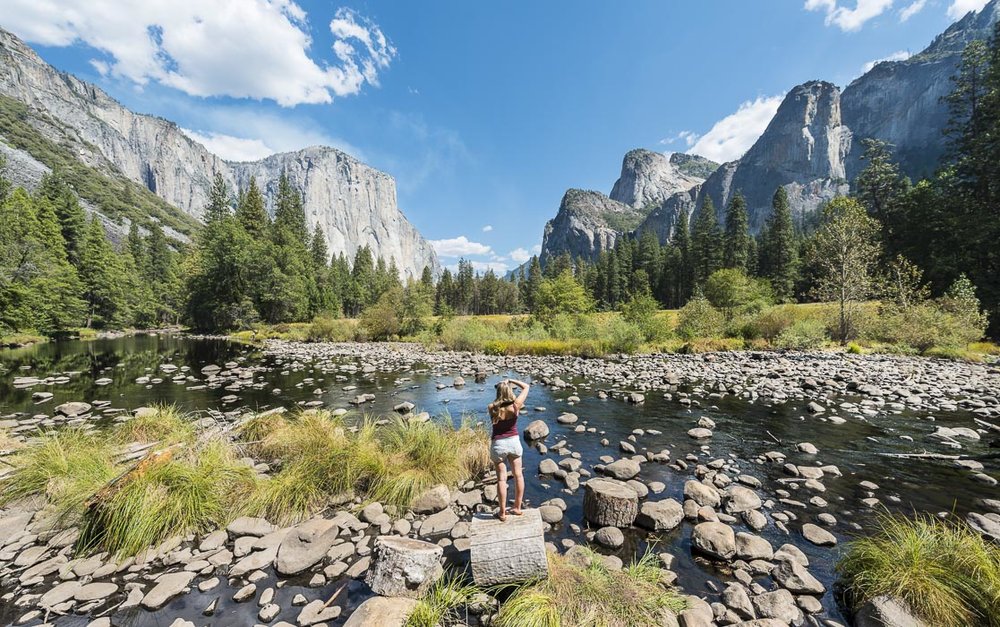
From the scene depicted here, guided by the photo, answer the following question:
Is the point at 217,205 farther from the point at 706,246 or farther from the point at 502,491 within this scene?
the point at 706,246

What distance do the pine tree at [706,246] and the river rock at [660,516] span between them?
71.4 meters

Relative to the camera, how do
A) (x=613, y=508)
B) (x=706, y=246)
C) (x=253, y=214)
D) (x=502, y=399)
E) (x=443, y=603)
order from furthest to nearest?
(x=706, y=246) < (x=253, y=214) < (x=613, y=508) < (x=502, y=399) < (x=443, y=603)

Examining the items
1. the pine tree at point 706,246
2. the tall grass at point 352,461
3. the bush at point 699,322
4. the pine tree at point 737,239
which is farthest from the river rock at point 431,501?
the pine tree at point 737,239

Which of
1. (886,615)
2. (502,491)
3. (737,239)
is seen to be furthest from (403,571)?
(737,239)

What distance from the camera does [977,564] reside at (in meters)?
3.46

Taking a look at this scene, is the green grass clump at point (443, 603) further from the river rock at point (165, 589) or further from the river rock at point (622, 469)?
the river rock at point (622, 469)

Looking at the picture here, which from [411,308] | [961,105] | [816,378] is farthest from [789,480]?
[961,105]

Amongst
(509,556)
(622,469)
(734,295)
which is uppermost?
(734,295)

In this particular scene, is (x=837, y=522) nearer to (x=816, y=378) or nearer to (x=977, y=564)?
(x=977, y=564)

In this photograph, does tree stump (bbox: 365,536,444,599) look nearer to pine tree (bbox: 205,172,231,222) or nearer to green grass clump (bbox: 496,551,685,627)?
green grass clump (bbox: 496,551,685,627)

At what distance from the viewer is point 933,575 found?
3611mm

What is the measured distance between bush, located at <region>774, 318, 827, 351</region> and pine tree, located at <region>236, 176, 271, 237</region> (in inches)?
2608

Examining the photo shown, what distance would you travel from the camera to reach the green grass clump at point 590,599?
11.0 feet

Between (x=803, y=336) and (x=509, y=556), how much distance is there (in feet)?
95.9
